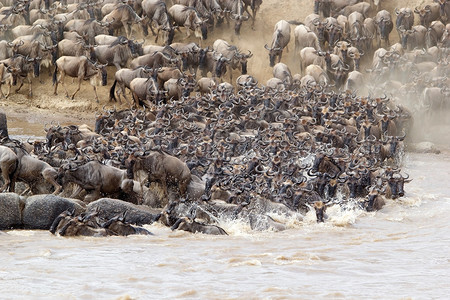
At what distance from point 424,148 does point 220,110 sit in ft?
21.5

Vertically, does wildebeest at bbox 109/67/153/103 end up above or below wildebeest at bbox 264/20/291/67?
below

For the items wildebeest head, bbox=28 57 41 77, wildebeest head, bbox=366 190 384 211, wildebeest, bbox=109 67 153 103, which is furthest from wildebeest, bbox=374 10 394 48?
wildebeest head, bbox=366 190 384 211

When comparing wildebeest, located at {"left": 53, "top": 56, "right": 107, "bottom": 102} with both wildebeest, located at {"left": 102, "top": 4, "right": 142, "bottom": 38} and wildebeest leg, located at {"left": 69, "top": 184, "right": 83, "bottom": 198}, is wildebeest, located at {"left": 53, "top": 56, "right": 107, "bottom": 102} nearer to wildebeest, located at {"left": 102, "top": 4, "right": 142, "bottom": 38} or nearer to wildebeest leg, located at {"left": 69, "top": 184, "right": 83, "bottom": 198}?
wildebeest, located at {"left": 102, "top": 4, "right": 142, "bottom": 38}

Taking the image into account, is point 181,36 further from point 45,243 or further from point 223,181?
point 45,243

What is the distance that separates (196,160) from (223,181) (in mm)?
1010

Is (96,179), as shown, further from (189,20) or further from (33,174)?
(189,20)

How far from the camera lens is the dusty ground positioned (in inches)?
1135

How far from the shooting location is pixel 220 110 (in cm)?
2362

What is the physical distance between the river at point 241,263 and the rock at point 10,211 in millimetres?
328

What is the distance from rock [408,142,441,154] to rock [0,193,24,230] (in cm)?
1441

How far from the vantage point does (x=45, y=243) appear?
518 inches

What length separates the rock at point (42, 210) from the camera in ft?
47.4

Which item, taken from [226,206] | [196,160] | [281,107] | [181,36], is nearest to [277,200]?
[226,206]

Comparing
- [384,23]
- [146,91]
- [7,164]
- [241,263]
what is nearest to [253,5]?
[384,23]
